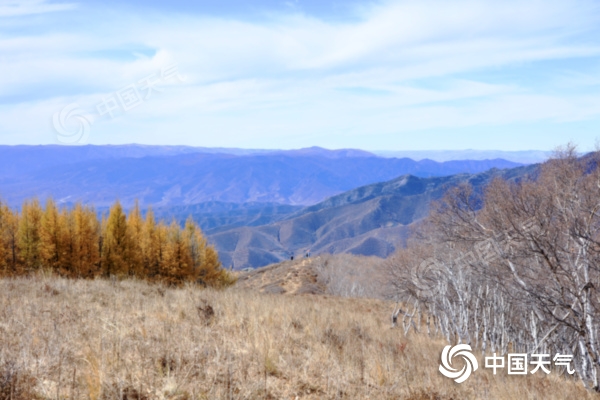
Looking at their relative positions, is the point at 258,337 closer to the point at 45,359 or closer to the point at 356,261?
the point at 45,359

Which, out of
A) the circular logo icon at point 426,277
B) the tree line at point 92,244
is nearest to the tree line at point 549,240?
the circular logo icon at point 426,277

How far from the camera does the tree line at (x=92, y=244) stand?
1237 inches

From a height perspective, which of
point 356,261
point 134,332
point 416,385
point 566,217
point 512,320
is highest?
point 566,217

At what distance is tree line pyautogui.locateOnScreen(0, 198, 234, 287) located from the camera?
31.4 metres

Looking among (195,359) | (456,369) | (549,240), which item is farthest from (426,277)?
(195,359)

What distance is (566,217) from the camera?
9648 mm

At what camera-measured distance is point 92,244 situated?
34625 millimetres

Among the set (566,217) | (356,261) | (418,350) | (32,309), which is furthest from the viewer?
(356,261)


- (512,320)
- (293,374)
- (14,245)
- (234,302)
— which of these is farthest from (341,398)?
(14,245)

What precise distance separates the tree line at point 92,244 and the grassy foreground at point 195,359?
20.0m

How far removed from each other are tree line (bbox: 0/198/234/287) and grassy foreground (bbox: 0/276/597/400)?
20.0 metres

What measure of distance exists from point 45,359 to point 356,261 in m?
89.6

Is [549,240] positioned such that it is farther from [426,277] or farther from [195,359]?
[426,277]

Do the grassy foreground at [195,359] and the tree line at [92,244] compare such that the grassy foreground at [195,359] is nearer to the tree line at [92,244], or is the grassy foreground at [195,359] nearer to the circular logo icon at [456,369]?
the circular logo icon at [456,369]
